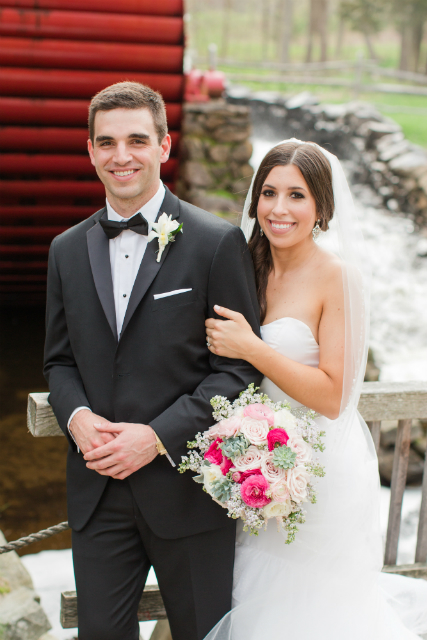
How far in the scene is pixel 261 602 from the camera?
165 cm

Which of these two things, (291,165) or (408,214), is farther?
(408,214)

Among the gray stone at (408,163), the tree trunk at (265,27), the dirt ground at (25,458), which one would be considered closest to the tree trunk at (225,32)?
the tree trunk at (265,27)

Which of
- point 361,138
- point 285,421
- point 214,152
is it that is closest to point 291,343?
point 285,421

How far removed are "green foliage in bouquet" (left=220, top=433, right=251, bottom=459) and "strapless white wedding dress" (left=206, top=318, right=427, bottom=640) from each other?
0.30 metres

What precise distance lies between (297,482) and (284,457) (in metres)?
0.07

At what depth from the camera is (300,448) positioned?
1.47 m

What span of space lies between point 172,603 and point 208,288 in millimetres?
842

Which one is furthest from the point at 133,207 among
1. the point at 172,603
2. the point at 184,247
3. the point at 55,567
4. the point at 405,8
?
the point at 405,8

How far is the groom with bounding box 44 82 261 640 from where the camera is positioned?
1530mm

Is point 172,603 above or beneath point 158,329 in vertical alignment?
beneath

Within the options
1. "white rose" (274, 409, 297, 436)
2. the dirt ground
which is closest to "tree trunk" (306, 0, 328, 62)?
the dirt ground

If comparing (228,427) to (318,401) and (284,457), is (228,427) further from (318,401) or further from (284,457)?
(318,401)

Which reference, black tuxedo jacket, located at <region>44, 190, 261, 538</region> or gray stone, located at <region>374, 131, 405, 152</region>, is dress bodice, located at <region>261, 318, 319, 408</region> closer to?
black tuxedo jacket, located at <region>44, 190, 261, 538</region>

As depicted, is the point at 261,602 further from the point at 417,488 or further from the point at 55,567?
the point at 417,488
